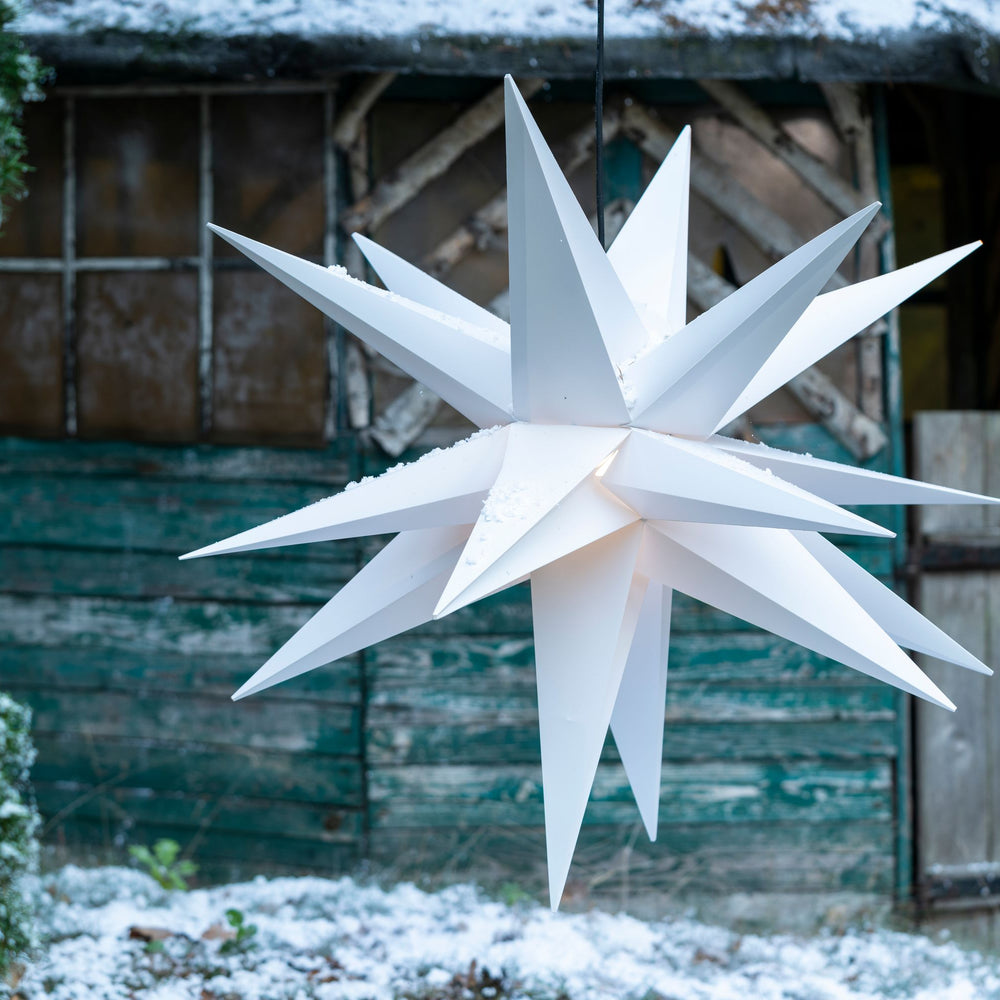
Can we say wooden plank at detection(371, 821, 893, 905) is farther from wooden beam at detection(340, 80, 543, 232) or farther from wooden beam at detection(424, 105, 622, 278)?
wooden beam at detection(340, 80, 543, 232)

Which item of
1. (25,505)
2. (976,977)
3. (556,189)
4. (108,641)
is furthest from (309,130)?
(976,977)

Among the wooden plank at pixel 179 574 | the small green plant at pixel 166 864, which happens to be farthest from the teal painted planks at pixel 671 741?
the small green plant at pixel 166 864

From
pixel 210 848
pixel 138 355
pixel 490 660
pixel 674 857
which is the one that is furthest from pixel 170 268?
pixel 674 857

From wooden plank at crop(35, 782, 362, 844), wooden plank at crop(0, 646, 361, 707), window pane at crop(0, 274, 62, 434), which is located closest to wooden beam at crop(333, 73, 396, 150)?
window pane at crop(0, 274, 62, 434)

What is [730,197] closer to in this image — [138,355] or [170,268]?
[170,268]

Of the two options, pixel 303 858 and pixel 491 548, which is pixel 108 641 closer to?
pixel 303 858

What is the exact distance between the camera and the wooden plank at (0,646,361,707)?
3.41 meters

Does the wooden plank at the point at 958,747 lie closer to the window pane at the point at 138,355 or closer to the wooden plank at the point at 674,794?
the wooden plank at the point at 674,794

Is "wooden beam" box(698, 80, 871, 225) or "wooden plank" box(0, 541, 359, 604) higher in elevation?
"wooden beam" box(698, 80, 871, 225)

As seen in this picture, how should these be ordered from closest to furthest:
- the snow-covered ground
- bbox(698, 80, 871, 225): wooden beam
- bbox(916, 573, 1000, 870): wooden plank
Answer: the snow-covered ground < bbox(698, 80, 871, 225): wooden beam < bbox(916, 573, 1000, 870): wooden plank

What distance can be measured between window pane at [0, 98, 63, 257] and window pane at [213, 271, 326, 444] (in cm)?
Result: 60

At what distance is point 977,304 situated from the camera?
4.93m

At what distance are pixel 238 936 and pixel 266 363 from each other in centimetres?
170

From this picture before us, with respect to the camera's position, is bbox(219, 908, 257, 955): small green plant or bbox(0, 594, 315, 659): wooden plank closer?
bbox(219, 908, 257, 955): small green plant
